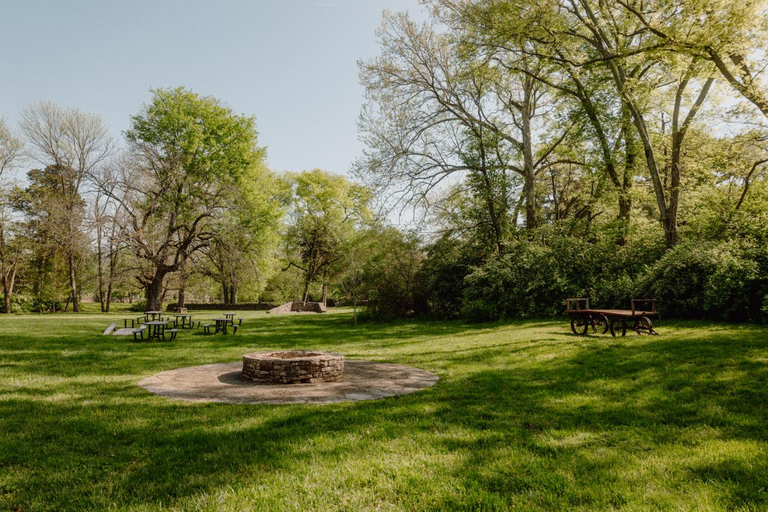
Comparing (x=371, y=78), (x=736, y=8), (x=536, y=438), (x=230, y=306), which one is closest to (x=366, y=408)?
(x=536, y=438)

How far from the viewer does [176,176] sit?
2544 centimetres

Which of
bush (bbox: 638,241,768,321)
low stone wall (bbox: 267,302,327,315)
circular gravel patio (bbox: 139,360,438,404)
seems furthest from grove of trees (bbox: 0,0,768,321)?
circular gravel patio (bbox: 139,360,438,404)

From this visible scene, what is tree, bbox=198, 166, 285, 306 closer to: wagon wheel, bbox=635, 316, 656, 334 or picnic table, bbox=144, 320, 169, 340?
picnic table, bbox=144, 320, 169, 340

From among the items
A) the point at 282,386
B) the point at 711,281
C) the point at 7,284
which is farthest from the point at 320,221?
the point at 282,386

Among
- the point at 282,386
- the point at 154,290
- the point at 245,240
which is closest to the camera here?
the point at 282,386

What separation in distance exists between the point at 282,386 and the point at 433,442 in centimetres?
394

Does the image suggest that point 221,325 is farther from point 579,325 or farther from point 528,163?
point 528,163

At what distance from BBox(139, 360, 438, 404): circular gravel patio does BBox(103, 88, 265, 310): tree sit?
1774 centimetres

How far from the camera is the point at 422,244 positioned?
22.8 meters

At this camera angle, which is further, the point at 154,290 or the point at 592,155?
the point at 154,290

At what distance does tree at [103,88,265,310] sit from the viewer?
23922mm

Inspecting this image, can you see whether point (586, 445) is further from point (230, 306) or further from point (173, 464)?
point (230, 306)

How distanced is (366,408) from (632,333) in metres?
9.02

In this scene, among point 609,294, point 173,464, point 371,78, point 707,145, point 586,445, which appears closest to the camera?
point 173,464
